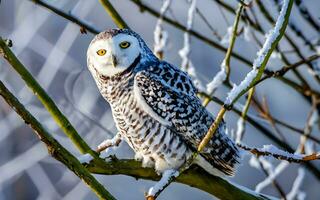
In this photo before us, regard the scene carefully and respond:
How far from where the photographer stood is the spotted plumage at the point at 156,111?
3172mm

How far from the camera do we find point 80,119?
883 centimetres

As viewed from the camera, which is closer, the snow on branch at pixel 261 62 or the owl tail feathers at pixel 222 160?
the snow on branch at pixel 261 62

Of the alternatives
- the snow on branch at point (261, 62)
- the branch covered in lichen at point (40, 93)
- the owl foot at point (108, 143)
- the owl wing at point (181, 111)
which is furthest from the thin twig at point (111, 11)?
the snow on branch at point (261, 62)

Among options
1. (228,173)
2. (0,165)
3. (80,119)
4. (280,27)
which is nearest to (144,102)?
(228,173)

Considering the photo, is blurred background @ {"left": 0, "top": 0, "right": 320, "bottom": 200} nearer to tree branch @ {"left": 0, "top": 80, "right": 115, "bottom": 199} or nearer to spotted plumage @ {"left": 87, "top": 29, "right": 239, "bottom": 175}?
Result: spotted plumage @ {"left": 87, "top": 29, "right": 239, "bottom": 175}

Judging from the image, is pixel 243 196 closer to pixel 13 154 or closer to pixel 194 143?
pixel 194 143

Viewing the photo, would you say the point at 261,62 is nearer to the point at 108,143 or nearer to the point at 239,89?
the point at 239,89

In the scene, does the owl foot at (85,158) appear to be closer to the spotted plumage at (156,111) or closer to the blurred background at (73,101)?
the spotted plumage at (156,111)

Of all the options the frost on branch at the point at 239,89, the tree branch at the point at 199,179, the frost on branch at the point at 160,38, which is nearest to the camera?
the frost on branch at the point at 239,89

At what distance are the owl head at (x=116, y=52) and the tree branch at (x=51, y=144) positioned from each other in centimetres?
101

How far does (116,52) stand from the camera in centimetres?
322

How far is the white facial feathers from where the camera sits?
3.14m

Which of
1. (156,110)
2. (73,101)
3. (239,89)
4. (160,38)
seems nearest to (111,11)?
(156,110)

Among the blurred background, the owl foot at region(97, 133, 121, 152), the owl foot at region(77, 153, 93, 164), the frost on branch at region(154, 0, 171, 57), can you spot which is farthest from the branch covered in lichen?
the blurred background
